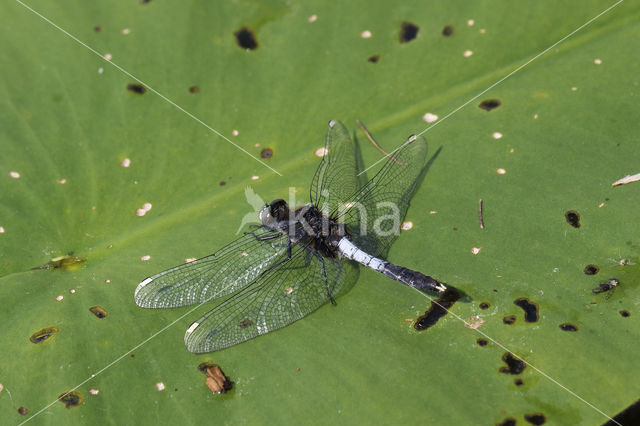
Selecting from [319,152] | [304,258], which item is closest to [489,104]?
[319,152]

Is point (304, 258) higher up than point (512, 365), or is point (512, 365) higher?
point (304, 258)

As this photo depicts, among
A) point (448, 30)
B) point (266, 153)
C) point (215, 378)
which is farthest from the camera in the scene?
point (448, 30)

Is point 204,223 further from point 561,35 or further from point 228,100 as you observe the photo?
point 561,35

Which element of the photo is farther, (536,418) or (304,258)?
(304,258)

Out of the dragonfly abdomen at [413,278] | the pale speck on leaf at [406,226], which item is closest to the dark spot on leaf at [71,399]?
the dragonfly abdomen at [413,278]

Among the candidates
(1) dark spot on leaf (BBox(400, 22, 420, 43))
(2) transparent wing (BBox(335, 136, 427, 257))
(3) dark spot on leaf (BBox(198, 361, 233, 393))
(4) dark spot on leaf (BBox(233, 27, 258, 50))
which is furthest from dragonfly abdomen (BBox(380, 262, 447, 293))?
(4) dark spot on leaf (BBox(233, 27, 258, 50))

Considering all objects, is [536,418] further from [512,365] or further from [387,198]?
[387,198]

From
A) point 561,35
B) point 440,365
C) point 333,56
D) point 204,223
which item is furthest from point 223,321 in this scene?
point 561,35
